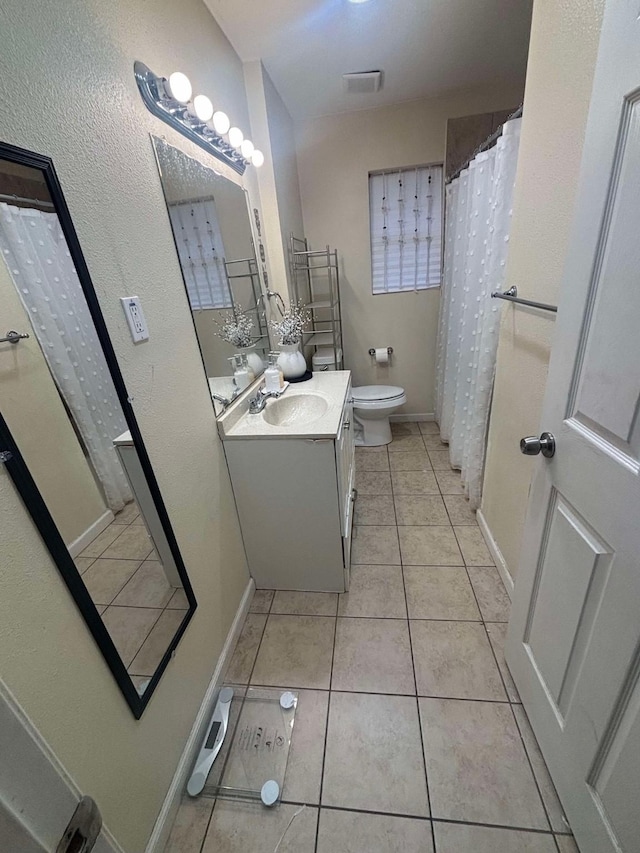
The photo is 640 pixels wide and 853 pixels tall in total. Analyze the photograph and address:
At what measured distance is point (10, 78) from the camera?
62 centimetres

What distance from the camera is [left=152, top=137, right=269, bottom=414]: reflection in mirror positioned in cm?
117

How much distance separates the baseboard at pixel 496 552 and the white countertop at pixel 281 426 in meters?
1.04

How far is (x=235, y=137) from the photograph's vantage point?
148 centimetres

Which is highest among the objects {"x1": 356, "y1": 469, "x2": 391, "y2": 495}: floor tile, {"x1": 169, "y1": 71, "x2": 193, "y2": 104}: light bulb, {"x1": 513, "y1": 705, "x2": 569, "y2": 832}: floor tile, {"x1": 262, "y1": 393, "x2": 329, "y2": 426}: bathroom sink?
{"x1": 169, "y1": 71, "x2": 193, "y2": 104}: light bulb

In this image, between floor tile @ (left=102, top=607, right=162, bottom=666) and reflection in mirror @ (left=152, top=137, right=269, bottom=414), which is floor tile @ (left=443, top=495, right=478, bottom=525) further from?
floor tile @ (left=102, top=607, right=162, bottom=666)

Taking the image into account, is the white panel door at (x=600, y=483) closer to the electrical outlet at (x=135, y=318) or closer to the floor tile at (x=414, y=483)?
the electrical outlet at (x=135, y=318)

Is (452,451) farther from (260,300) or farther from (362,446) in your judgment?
(260,300)

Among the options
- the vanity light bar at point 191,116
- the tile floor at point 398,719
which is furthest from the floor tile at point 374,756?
the vanity light bar at point 191,116

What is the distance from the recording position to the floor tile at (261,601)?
1614mm

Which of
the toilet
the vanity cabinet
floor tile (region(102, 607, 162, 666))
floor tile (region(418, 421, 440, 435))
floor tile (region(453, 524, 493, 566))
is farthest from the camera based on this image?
floor tile (region(418, 421, 440, 435))

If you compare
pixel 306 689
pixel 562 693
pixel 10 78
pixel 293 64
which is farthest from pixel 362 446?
pixel 10 78

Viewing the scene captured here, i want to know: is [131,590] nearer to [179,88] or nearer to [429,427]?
[179,88]

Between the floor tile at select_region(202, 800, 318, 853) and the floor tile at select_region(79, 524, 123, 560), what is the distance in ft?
2.95

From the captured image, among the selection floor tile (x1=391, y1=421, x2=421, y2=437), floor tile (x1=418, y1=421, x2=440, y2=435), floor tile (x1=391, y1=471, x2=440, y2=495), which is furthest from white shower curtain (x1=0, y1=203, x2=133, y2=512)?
floor tile (x1=418, y1=421, x2=440, y2=435)
